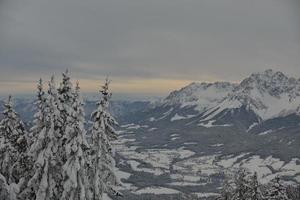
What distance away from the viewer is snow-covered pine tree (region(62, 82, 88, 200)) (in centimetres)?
3209

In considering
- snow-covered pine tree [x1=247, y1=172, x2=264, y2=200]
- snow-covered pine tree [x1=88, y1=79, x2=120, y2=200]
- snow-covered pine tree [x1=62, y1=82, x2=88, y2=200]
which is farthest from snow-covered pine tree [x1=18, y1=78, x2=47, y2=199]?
snow-covered pine tree [x1=247, y1=172, x2=264, y2=200]

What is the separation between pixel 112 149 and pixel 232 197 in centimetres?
2184

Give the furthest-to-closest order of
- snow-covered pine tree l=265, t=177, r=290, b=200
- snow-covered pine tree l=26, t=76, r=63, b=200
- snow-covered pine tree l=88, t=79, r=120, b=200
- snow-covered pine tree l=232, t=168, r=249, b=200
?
1. snow-covered pine tree l=232, t=168, r=249, b=200
2. snow-covered pine tree l=265, t=177, r=290, b=200
3. snow-covered pine tree l=88, t=79, r=120, b=200
4. snow-covered pine tree l=26, t=76, r=63, b=200

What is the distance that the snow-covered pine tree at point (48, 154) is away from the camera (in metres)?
32.3

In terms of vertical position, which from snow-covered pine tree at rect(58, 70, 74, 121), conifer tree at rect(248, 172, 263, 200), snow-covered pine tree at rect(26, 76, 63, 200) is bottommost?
conifer tree at rect(248, 172, 263, 200)

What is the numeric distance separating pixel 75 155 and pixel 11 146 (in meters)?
5.31

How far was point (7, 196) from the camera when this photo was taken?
29234 millimetres

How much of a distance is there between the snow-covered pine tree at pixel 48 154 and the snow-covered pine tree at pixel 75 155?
0.85 metres

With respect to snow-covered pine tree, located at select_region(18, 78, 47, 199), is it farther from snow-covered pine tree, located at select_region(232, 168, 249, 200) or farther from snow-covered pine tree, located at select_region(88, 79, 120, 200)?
snow-covered pine tree, located at select_region(232, 168, 249, 200)

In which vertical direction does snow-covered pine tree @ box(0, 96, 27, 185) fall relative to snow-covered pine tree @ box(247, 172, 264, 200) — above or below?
above

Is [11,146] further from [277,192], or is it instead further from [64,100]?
[277,192]

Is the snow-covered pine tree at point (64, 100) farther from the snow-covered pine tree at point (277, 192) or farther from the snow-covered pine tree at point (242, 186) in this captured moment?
the snow-covered pine tree at point (242, 186)

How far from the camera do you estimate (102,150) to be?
35594mm

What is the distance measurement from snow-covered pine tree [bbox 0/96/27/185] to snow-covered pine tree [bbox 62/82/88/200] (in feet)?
13.8
